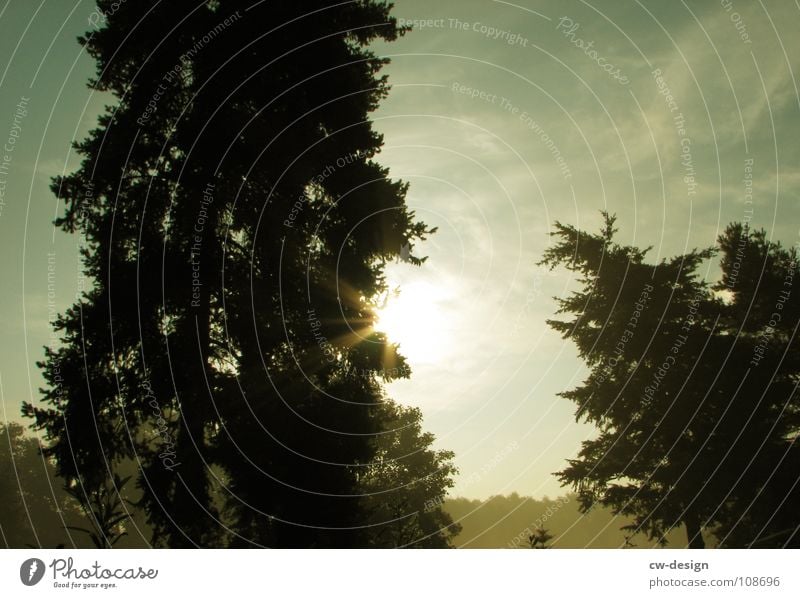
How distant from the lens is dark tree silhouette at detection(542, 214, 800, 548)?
73.5ft

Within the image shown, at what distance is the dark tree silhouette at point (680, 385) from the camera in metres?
22.4

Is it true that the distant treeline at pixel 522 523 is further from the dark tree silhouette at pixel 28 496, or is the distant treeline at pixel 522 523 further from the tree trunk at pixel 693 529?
the tree trunk at pixel 693 529

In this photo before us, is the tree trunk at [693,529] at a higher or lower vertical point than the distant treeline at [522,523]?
higher

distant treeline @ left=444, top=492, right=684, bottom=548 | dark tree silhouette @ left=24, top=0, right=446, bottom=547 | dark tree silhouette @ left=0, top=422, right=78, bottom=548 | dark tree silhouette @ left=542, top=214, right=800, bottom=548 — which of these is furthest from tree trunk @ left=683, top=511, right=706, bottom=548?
distant treeline @ left=444, top=492, right=684, bottom=548

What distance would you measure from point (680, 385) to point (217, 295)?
19.9m

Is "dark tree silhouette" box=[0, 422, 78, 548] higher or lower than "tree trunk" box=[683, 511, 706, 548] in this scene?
higher

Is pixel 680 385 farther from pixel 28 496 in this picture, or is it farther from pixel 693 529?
pixel 28 496

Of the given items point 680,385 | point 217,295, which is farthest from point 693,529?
point 217,295

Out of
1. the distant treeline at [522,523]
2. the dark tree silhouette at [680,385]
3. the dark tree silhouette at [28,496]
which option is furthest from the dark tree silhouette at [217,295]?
the distant treeline at [522,523]

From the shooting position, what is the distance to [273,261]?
47.4 feet

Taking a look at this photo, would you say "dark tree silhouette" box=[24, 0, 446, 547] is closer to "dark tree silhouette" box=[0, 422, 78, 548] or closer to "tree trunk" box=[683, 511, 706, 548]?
"tree trunk" box=[683, 511, 706, 548]

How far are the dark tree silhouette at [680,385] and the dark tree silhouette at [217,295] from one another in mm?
11590

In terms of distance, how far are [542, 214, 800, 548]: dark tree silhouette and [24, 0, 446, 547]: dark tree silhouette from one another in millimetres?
11590
